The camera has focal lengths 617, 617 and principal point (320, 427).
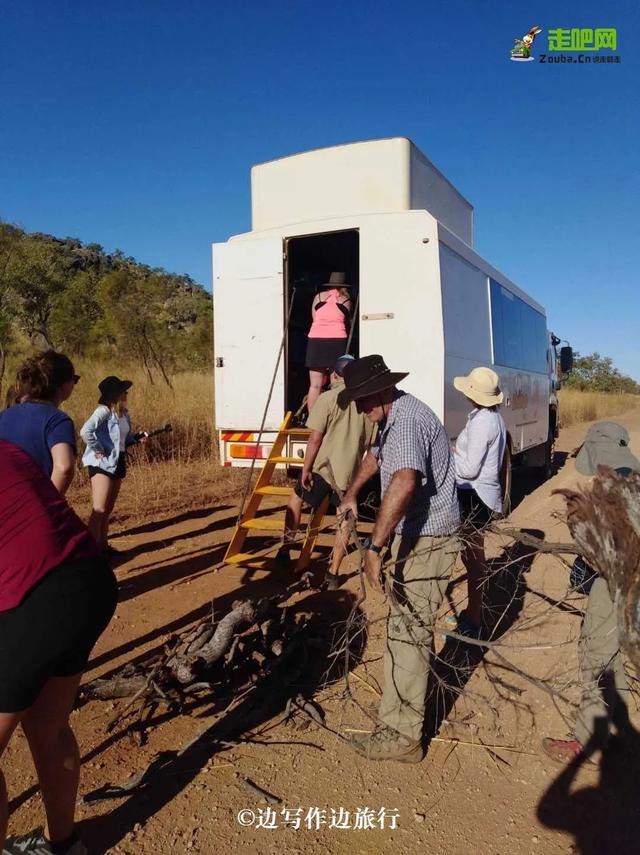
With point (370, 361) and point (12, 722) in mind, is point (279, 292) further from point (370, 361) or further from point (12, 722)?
point (12, 722)

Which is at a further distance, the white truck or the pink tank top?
the pink tank top

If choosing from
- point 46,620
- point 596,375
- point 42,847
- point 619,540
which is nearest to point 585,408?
point 596,375

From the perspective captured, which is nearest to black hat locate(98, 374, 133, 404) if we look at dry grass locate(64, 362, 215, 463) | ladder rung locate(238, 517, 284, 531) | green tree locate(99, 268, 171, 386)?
ladder rung locate(238, 517, 284, 531)

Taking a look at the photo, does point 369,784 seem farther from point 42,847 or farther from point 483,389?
point 483,389

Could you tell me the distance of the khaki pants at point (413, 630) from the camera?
9.41 feet

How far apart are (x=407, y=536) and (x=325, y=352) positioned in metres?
3.31

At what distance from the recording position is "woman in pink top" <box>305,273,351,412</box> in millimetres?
6031

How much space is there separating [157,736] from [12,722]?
133cm

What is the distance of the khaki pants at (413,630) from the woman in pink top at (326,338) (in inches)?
124

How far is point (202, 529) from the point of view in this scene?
699 centimetres

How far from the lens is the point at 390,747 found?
2.89 m

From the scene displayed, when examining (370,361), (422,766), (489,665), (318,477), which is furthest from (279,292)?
(422,766)

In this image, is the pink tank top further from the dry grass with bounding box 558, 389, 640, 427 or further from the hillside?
the dry grass with bounding box 558, 389, 640, 427

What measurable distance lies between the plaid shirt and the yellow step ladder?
7.45 feet
